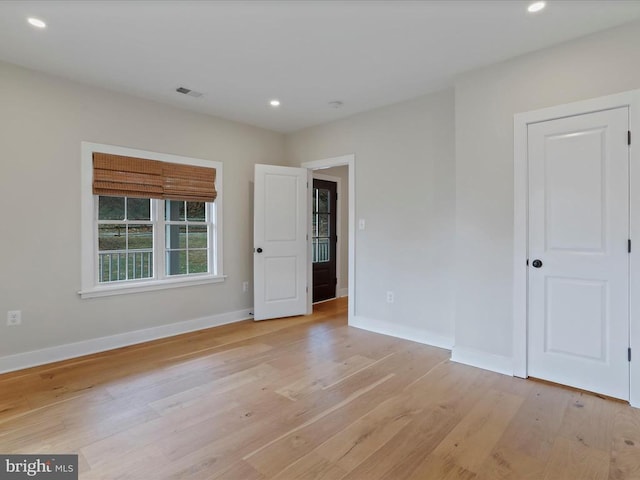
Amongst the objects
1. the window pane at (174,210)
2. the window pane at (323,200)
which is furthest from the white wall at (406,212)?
the window pane at (174,210)

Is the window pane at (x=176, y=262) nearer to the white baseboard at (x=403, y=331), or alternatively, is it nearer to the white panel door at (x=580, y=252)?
the white baseboard at (x=403, y=331)

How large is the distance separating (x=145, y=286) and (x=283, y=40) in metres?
2.79

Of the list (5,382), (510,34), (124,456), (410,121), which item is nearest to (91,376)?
(5,382)

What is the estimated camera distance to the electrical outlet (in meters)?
2.90

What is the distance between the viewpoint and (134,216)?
3660mm

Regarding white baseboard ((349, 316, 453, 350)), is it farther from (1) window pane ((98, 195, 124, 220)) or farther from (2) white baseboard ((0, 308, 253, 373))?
(1) window pane ((98, 195, 124, 220))

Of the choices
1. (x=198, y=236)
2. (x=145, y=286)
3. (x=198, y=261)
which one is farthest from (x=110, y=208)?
(x=198, y=261)

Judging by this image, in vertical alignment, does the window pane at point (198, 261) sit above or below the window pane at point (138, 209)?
below

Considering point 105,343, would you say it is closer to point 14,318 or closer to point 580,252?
point 14,318

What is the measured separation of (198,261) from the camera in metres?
4.21

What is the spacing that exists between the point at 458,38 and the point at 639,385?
2697 millimetres

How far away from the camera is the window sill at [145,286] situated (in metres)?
3.34

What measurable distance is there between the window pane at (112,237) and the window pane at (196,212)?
74 centimetres

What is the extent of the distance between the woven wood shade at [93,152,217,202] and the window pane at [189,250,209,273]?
0.65 meters
